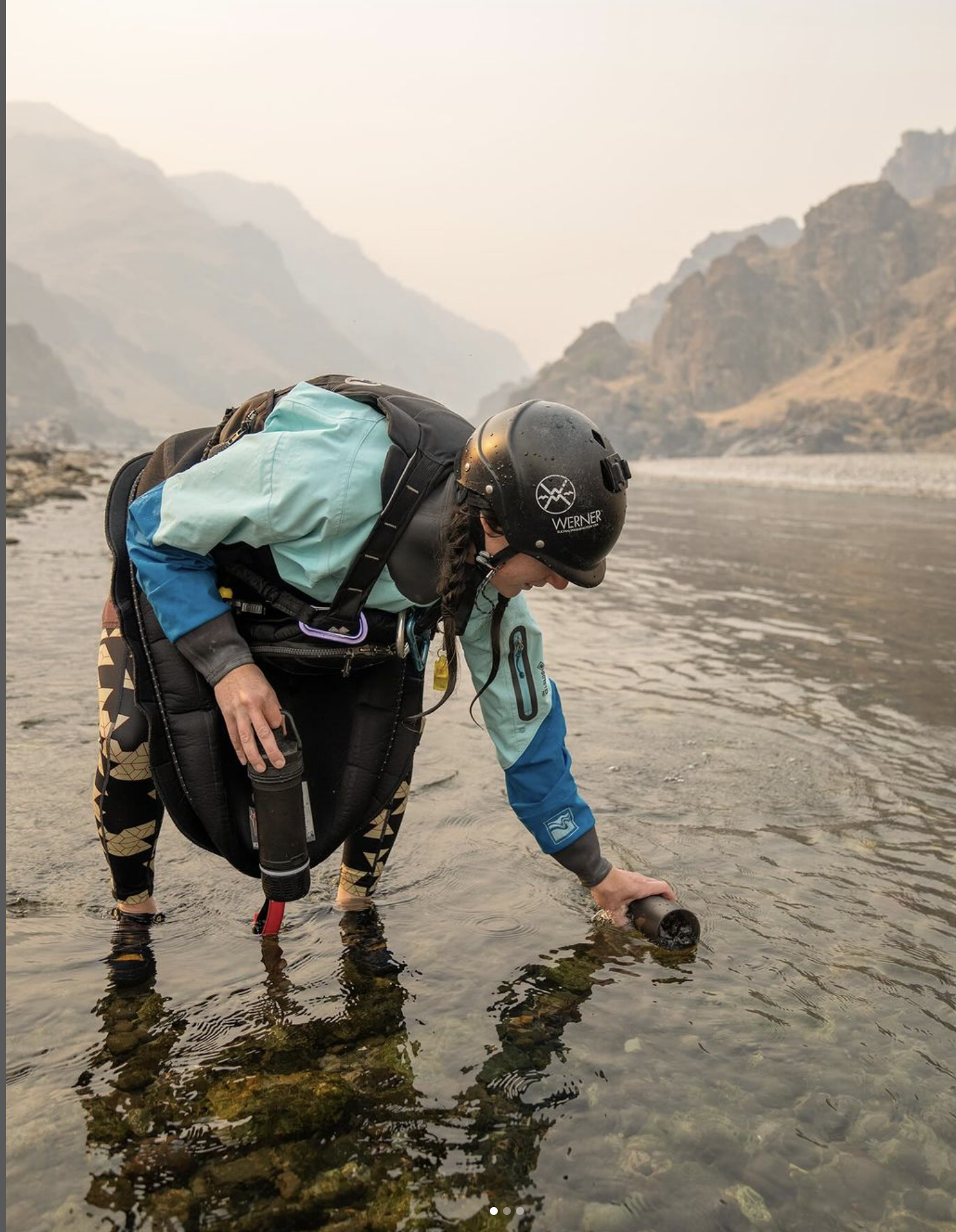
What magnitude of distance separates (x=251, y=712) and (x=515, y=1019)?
1417 millimetres

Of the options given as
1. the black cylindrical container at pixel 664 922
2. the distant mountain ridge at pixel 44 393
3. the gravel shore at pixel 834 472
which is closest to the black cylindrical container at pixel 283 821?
the black cylindrical container at pixel 664 922

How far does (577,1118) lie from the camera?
2.67m

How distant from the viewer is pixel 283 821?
2.90 m

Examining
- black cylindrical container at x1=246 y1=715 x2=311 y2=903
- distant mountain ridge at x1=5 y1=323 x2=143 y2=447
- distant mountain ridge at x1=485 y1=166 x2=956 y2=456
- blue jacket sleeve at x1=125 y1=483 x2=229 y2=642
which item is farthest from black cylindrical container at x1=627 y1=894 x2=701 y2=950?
distant mountain ridge at x1=5 y1=323 x2=143 y2=447

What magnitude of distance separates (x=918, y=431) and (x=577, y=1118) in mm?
81753

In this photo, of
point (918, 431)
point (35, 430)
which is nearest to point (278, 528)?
point (918, 431)

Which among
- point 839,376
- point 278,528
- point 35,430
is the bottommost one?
point 35,430

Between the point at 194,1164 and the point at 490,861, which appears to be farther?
the point at 490,861

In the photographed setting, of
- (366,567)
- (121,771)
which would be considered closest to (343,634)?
(366,567)

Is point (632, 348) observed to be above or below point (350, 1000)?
above

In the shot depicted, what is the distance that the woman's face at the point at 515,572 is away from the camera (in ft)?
9.14

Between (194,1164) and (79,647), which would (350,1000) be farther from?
(79,647)

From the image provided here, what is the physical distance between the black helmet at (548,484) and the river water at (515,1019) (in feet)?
5.24

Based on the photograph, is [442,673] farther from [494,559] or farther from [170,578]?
[170,578]
